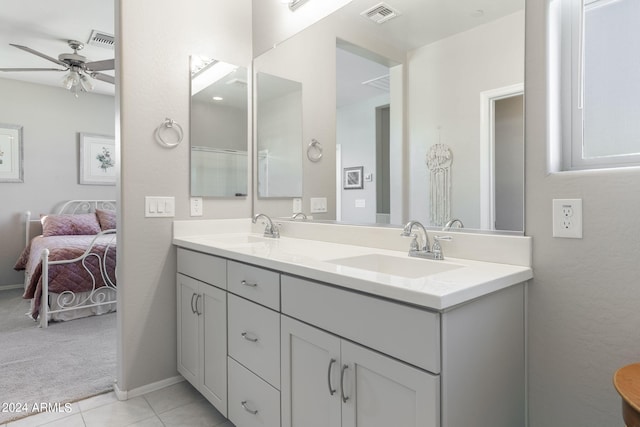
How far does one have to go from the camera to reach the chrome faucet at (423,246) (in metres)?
1.41

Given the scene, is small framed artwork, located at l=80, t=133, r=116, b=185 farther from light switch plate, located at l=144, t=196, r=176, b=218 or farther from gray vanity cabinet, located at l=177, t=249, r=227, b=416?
gray vanity cabinet, located at l=177, t=249, r=227, b=416

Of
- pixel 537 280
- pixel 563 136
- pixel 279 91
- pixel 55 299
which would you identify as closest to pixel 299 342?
pixel 537 280

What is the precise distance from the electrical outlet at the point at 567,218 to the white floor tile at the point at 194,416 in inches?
68.0

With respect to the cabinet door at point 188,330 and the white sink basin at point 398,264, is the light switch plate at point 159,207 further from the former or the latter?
the white sink basin at point 398,264

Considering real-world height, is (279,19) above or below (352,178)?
above

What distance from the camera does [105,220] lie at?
4754 millimetres

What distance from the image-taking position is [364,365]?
3.47ft

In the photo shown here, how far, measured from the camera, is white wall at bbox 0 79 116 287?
181 inches

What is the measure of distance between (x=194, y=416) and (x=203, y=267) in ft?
2.49

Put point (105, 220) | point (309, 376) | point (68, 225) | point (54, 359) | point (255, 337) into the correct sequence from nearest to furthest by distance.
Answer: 1. point (309, 376)
2. point (255, 337)
3. point (54, 359)
4. point (68, 225)
5. point (105, 220)

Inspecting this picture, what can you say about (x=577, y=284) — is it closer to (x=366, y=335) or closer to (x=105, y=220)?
(x=366, y=335)

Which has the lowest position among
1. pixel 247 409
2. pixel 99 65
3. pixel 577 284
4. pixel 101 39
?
pixel 247 409

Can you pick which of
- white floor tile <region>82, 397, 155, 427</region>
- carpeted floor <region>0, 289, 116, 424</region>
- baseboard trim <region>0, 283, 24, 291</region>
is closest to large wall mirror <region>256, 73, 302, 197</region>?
white floor tile <region>82, 397, 155, 427</region>

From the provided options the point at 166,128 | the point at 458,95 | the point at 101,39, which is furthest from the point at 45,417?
the point at 101,39
